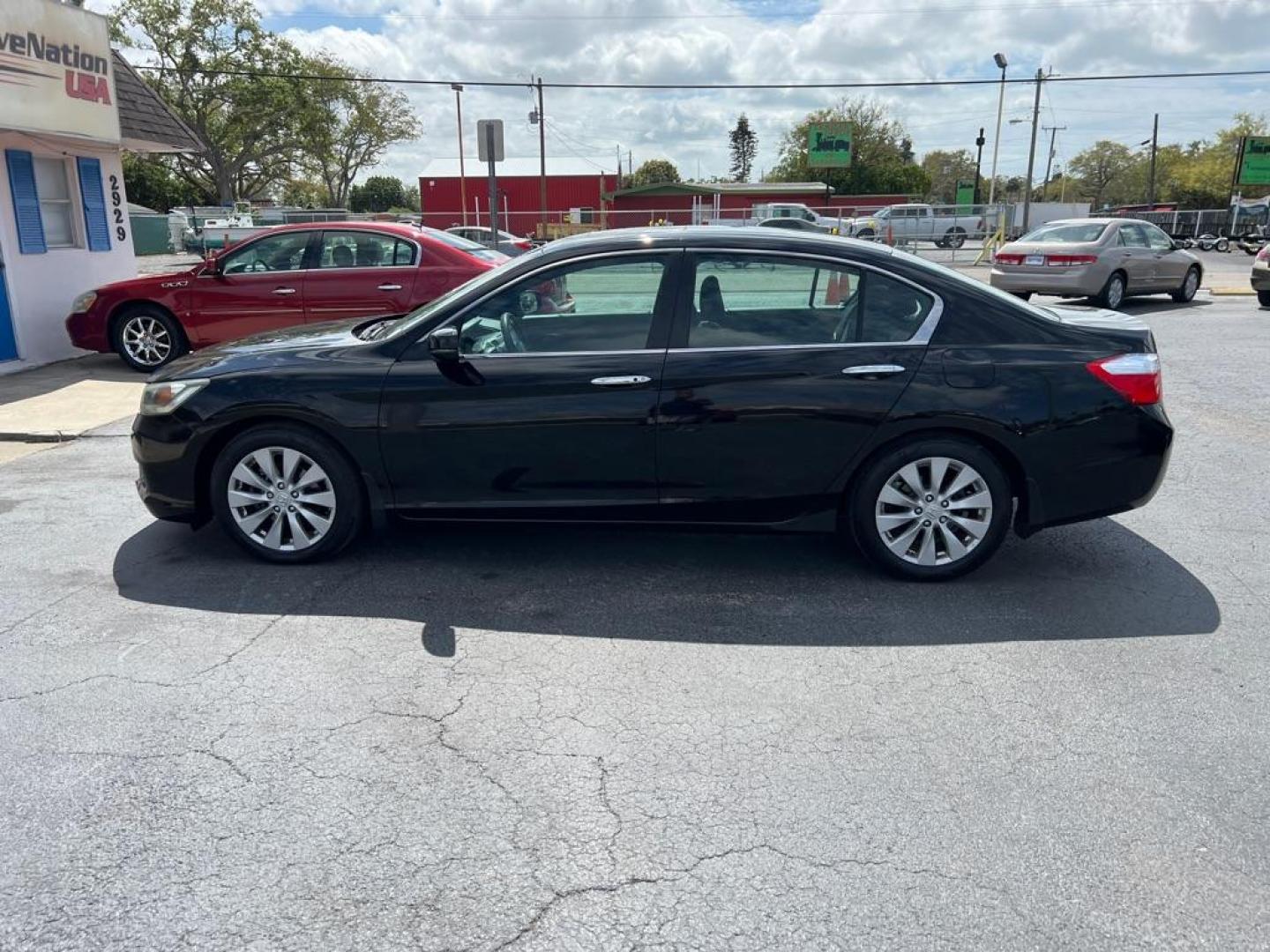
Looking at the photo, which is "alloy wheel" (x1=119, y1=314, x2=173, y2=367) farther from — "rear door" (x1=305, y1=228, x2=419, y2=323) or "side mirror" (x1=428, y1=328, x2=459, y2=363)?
"side mirror" (x1=428, y1=328, x2=459, y2=363)

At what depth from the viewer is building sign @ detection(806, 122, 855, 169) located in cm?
6159

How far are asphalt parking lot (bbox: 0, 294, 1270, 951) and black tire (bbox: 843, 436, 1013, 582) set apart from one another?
0.12m

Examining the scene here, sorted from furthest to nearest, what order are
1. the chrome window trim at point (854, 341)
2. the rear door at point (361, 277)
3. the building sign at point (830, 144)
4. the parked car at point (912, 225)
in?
the building sign at point (830, 144) → the parked car at point (912, 225) → the rear door at point (361, 277) → the chrome window trim at point (854, 341)

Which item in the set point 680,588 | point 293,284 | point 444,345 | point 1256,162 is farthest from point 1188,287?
point 1256,162

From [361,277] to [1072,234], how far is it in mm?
12224

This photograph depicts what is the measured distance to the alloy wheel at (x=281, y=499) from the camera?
4770 mm

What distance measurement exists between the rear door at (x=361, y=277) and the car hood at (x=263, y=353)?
15.3 ft

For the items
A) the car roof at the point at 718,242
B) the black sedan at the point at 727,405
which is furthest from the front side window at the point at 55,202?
the car roof at the point at 718,242

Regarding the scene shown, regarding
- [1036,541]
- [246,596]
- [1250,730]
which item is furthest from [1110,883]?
[246,596]

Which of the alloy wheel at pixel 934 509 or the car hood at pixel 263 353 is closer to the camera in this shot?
the alloy wheel at pixel 934 509

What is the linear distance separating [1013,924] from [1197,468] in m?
5.30

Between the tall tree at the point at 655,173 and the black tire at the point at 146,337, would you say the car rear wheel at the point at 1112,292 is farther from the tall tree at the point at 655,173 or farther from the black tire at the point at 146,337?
the tall tree at the point at 655,173

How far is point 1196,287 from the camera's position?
58.2 ft

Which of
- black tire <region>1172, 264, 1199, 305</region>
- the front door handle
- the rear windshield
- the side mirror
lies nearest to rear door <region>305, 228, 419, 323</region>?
the side mirror
